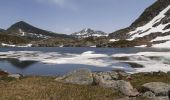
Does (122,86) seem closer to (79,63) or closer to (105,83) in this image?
(105,83)

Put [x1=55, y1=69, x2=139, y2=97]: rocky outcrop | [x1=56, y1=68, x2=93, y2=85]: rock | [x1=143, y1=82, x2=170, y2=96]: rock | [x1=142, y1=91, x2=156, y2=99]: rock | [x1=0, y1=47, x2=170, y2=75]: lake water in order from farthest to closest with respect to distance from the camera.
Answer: [x1=0, y1=47, x2=170, y2=75]: lake water < [x1=56, y1=68, x2=93, y2=85]: rock < [x1=55, y1=69, x2=139, y2=97]: rocky outcrop < [x1=143, y1=82, x2=170, y2=96]: rock < [x1=142, y1=91, x2=156, y2=99]: rock

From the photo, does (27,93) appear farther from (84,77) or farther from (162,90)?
(162,90)

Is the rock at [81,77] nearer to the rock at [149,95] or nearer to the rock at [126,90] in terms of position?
the rock at [126,90]

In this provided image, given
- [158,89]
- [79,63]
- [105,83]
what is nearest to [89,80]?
[105,83]

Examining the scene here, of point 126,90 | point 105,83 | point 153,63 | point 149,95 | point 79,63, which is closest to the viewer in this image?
point 149,95

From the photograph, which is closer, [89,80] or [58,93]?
[58,93]

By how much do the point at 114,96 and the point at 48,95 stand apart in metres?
5.14

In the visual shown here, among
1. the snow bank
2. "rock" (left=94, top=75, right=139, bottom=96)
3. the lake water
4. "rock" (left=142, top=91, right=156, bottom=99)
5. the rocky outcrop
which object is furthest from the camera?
the lake water

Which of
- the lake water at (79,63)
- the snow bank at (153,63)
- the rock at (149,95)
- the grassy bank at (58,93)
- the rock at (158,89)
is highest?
the rock at (158,89)

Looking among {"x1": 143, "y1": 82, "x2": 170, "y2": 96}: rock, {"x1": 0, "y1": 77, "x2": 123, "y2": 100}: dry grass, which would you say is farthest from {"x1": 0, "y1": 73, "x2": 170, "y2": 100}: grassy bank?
{"x1": 143, "y1": 82, "x2": 170, "y2": 96}: rock

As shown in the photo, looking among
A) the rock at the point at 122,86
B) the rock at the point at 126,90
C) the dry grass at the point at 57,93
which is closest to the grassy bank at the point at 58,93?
the dry grass at the point at 57,93

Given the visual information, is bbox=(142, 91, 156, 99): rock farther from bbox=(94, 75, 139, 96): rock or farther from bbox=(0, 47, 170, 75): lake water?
bbox=(0, 47, 170, 75): lake water

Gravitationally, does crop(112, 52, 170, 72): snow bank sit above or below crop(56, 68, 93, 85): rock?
below

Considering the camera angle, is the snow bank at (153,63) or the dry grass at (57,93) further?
the snow bank at (153,63)
